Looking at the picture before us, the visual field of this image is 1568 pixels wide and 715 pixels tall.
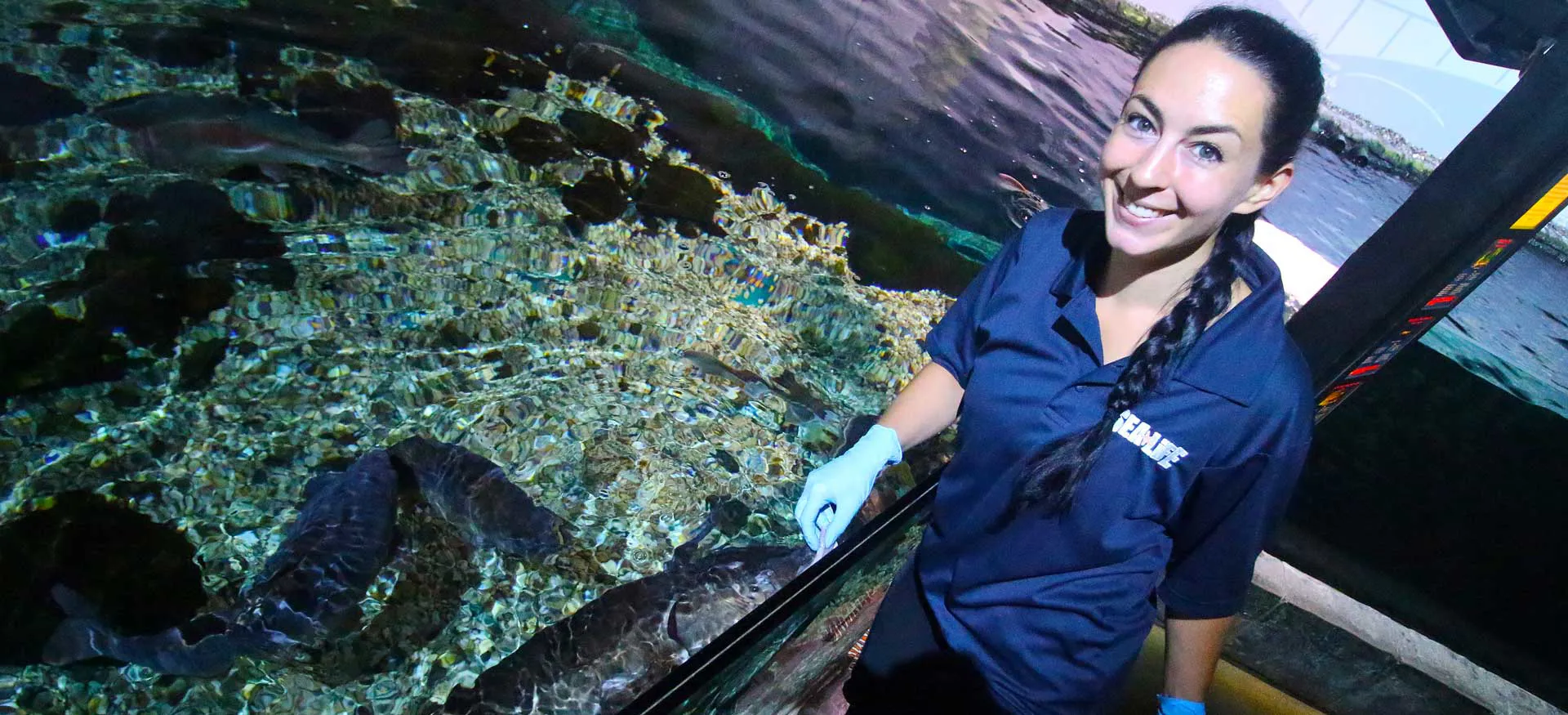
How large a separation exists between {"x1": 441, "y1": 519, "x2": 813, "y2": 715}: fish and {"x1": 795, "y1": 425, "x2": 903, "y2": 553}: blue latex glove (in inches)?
18.0

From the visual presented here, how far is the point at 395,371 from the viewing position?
150 inches

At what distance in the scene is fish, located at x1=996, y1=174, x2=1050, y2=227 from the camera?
6.78 m

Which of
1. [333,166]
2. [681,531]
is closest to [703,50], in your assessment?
[333,166]

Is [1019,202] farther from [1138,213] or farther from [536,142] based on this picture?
[1138,213]

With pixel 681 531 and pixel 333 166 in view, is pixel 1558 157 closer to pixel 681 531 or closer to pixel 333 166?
pixel 681 531

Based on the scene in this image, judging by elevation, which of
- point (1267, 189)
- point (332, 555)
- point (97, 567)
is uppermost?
point (1267, 189)

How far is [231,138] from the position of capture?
187 inches

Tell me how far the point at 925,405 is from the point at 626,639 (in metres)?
1.47

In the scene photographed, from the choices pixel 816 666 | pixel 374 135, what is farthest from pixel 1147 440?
pixel 374 135

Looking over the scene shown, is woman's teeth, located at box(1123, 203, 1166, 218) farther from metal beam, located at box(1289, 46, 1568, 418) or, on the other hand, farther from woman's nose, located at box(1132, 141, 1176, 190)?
metal beam, located at box(1289, 46, 1568, 418)

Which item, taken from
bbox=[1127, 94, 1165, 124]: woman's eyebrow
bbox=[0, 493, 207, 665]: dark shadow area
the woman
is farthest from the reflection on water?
bbox=[1127, 94, 1165, 124]: woman's eyebrow

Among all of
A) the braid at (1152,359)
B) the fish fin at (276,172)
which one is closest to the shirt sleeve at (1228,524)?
the braid at (1152,359)

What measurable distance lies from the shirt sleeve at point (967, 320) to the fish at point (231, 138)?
462cm

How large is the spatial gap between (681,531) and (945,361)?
6.49 feet
